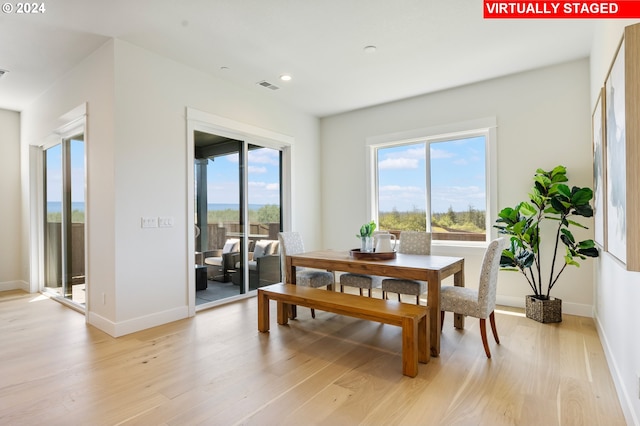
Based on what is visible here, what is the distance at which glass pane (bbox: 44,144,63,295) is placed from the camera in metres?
4.60

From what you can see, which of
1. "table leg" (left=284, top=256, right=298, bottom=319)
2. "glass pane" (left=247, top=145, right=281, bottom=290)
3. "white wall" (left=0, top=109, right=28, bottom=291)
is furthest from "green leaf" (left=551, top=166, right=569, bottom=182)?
"white wall" (left=0, top=109, right=28, bottom=291)

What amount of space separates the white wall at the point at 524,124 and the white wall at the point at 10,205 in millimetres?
5693

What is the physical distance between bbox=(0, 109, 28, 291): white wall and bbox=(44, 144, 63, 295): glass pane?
705 mm

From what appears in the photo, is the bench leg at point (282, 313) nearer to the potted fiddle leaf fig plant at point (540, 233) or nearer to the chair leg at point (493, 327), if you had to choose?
the chair leg at point (493, 327)

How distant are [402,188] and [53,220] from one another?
203 inches

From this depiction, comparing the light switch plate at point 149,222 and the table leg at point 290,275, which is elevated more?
the light switch plate at point 149,222

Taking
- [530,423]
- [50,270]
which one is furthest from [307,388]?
[50,270]

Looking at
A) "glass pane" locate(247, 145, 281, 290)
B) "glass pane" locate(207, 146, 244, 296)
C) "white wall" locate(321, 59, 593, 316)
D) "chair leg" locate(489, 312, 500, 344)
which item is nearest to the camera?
"chair leg" locate(489, 312, 500, 344)

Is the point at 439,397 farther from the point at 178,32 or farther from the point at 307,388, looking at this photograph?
the point at 178,32

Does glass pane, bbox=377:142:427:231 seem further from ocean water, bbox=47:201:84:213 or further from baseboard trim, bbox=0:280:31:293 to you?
baseboard trim, bbox=0:280:31:293

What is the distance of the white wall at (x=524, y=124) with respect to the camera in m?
3.69

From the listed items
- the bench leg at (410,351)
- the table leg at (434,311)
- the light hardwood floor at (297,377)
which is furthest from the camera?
the table leg at (434,311)

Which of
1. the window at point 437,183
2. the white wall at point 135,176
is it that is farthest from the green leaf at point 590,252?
the white wall at point 135,176

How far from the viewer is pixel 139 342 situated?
3057 mm
